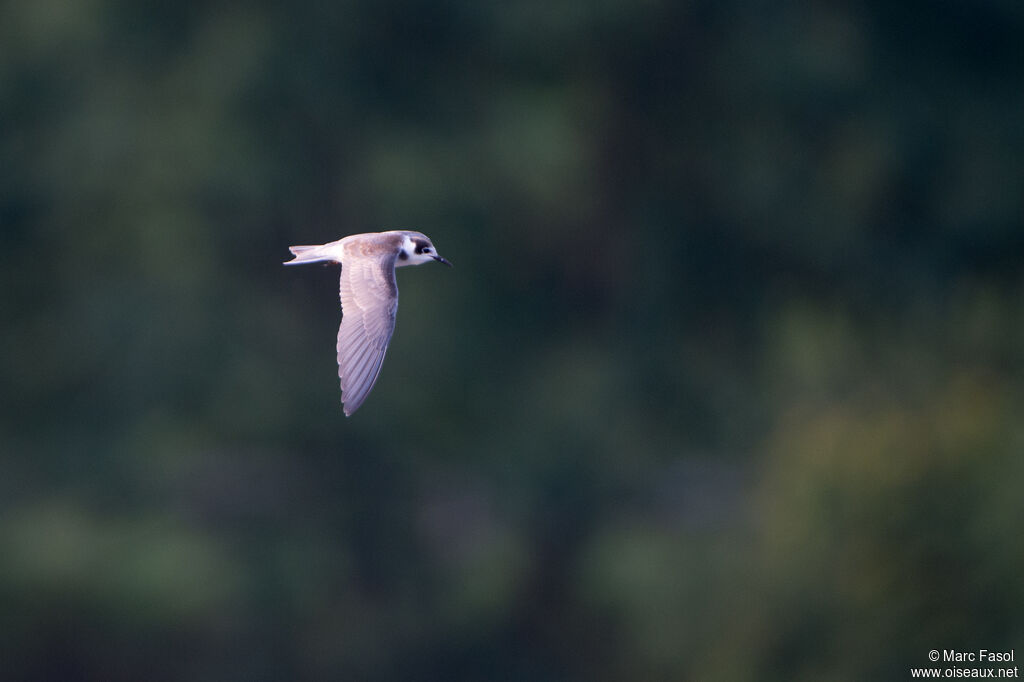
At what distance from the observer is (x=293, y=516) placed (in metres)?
13.0

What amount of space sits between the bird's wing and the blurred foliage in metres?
6.10

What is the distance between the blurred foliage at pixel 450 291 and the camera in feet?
40.4

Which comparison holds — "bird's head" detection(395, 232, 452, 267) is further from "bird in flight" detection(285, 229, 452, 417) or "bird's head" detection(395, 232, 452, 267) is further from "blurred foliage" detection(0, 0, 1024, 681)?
"blurred foliage" detection(0, 0, 1024, 681)

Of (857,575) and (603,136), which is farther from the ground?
(603,136)

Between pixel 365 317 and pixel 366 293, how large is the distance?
0.14m

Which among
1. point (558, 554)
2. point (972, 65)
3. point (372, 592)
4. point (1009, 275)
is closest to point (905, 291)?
point (1009, 275)

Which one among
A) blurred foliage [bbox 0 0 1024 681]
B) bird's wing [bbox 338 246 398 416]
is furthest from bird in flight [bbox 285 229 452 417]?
blurred foliage [bbox 0 0 1024 681]

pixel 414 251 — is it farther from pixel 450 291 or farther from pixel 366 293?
pixel 450 291

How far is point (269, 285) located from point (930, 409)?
6.85m

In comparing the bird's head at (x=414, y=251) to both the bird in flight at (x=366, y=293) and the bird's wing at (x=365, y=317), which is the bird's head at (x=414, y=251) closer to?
the bird in flight at (x=366, y=293)

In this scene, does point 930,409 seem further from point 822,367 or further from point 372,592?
point 372,592

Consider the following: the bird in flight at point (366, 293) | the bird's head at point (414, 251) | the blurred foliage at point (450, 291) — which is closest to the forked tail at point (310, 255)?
the bird in flight at point (366, 293)

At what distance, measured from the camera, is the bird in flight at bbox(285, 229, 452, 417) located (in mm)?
4152

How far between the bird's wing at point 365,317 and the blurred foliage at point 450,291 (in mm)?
6096
